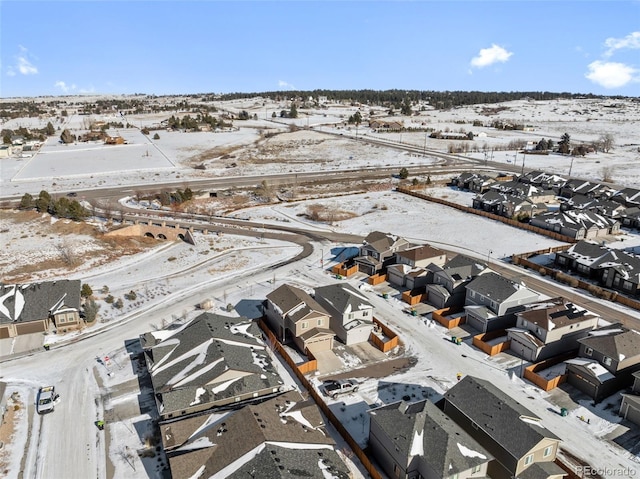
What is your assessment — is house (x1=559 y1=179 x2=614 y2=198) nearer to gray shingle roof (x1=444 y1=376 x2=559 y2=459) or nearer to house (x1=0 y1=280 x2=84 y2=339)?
gray shingle roof (x1=444 y1=376 x2=559 y2=459)

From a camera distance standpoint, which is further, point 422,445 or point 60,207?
point 60,207

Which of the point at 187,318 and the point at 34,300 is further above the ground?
the point at 34,300

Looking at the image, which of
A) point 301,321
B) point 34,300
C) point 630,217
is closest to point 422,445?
point 301,321

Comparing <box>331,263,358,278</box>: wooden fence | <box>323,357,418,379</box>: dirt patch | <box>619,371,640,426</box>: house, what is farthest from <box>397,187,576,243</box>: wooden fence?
<box>323,357,418,379</box>: dirt patch

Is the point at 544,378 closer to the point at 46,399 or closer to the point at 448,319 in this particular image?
the point at 448,319

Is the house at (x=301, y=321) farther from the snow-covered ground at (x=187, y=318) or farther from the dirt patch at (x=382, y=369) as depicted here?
the dirt patch at (x=382, y=369)

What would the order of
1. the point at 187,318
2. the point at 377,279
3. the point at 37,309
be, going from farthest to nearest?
the point at 377,279 < the point at 187,318 < the point at 37,309
